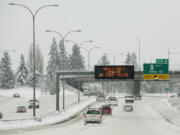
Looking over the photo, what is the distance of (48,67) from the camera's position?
160375mm

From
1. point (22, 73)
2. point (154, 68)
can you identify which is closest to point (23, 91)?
point (22, 73)

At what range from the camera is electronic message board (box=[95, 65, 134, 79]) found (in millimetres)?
58938

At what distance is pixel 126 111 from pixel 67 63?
9704cm

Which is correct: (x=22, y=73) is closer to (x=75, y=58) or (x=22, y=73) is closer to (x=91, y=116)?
(x=75, y=58)

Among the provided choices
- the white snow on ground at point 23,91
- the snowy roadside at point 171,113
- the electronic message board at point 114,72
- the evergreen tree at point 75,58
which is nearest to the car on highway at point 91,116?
the snowy roadside at point 171,113

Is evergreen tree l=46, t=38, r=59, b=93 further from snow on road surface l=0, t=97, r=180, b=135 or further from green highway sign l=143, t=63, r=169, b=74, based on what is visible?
snow on road surface l=0, t=97, r=180, b=135

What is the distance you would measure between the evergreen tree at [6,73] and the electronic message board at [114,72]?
299 feet

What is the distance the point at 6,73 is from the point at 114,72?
92828mm

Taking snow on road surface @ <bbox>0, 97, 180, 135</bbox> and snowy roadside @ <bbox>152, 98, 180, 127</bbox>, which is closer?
snow on road surface @ <bbox>0, 97, 180, 135</bbox>

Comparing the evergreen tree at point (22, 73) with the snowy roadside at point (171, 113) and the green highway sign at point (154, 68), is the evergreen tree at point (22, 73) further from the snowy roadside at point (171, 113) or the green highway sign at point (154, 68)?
the green highway sign at point (154, 68)

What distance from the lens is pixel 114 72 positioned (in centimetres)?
5884

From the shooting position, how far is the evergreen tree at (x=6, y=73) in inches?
5719

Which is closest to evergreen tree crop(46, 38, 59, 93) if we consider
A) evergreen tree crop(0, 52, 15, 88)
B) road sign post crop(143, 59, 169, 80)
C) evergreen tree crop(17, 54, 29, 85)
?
evergreen tree crop(17, 54, 29, 85)

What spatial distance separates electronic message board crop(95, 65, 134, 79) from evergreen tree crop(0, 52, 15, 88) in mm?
91037
